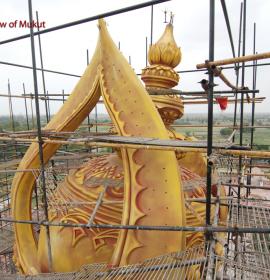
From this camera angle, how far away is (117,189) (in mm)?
3926

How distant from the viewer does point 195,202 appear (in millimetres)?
4074

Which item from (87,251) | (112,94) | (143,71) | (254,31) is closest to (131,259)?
(87,251)

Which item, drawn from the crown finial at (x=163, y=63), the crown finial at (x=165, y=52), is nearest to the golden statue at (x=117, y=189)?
the crown finial at (x=163, y=63)

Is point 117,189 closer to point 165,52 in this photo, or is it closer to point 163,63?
point 163,63

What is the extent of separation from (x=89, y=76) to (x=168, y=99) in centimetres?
162

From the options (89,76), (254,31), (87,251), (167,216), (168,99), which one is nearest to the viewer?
(167,216)

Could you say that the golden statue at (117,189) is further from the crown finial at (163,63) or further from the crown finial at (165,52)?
the crown finial at (165,52)

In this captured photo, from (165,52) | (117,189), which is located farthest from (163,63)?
(117,189)

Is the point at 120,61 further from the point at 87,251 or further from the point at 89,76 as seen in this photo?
the point at 87,251

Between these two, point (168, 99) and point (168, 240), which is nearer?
point (168, 240)

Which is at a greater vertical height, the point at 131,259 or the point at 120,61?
the point at 120,61

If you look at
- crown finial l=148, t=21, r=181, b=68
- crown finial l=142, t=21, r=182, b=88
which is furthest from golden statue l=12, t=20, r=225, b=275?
crown finial l=148, t=21, r=181, b=68

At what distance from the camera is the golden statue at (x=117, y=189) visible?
10.1 ft

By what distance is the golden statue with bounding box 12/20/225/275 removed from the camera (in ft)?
10.1
